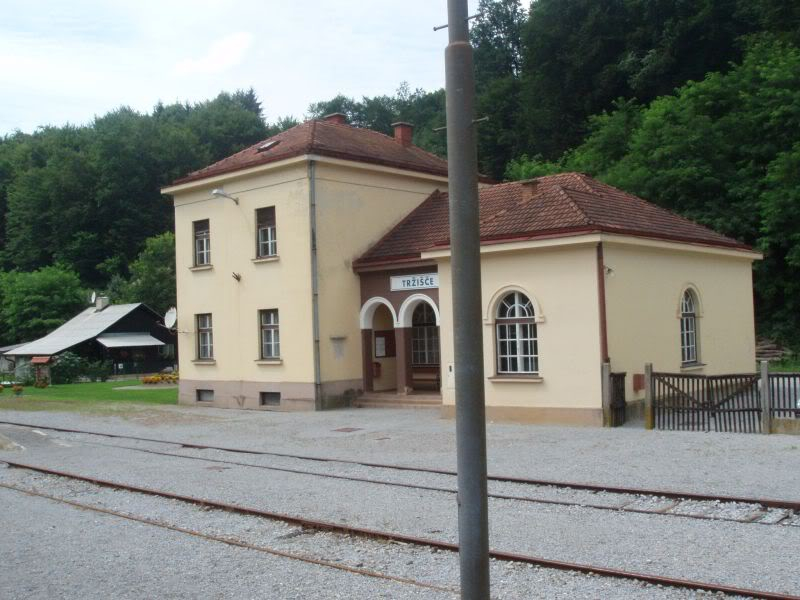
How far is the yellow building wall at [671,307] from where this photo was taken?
720 inches

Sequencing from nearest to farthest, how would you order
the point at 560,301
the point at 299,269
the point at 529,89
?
1. the point at 560,301
2. the point at 299,269
3. the point at 529,89

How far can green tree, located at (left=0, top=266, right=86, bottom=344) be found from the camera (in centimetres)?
5978

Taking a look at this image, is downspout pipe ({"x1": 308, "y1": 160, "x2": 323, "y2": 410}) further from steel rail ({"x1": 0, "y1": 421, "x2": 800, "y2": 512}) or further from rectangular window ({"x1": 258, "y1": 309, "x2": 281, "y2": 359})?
steel rail ({"x1": 0, "y1": 421, "x2": 800, "y2": 512})

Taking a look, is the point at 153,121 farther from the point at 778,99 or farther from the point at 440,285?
the point at 440,285

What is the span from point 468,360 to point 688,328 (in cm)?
1762

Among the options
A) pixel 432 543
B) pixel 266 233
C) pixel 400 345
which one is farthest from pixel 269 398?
pixel 432 543

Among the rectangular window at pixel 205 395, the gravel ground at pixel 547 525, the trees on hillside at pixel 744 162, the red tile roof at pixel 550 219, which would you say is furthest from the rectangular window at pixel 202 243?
the trees on hillside at pixel 744 162

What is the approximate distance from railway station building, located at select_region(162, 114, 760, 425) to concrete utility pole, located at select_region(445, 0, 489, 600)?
13109 millimetres

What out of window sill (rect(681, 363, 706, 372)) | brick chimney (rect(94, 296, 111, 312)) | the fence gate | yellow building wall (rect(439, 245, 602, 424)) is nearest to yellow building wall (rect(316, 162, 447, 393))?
yellow building wall (rect(439, 245, 602, 424))

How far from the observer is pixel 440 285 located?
20.7 m

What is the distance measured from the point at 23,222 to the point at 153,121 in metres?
13.8

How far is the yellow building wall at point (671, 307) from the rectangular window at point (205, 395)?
1446cm

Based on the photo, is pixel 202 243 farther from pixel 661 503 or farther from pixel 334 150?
pixel 661 503

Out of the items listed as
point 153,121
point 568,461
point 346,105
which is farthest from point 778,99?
point 153,121
